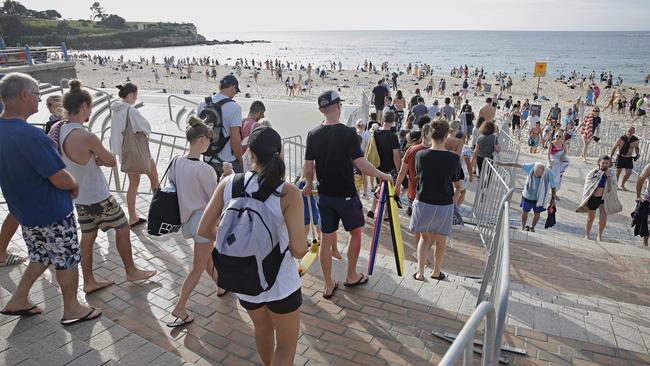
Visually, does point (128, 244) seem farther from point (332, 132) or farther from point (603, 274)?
point (603, 274)

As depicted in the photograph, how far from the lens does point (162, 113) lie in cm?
1545

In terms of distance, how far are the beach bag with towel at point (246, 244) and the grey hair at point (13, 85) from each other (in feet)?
6.25

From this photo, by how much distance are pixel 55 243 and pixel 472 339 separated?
317 cm

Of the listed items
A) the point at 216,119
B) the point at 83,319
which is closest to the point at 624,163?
the point at 216,119

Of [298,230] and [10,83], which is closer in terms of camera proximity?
[298,230]

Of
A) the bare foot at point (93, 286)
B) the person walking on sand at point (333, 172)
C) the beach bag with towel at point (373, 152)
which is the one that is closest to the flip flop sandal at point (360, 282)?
the person walking on sand at point (333, 172)

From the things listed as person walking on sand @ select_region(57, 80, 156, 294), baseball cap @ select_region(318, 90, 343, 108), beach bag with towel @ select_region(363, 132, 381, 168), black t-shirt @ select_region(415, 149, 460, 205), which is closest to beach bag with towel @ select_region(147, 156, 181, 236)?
person walking on sand @ select_region(57, 80, 156, 294)

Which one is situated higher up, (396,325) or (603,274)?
(396,325)

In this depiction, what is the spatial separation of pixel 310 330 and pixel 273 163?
1820 mm

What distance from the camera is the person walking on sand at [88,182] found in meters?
3.65

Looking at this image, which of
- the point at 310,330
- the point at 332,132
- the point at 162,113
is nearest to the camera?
the point at 310,330

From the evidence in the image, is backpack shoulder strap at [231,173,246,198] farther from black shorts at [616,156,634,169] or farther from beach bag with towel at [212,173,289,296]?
black shorts at [616,156,634,169]

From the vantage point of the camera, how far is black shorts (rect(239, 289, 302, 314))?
8.47 feet

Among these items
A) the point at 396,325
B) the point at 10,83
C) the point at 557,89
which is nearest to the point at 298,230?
the point at 396,325
